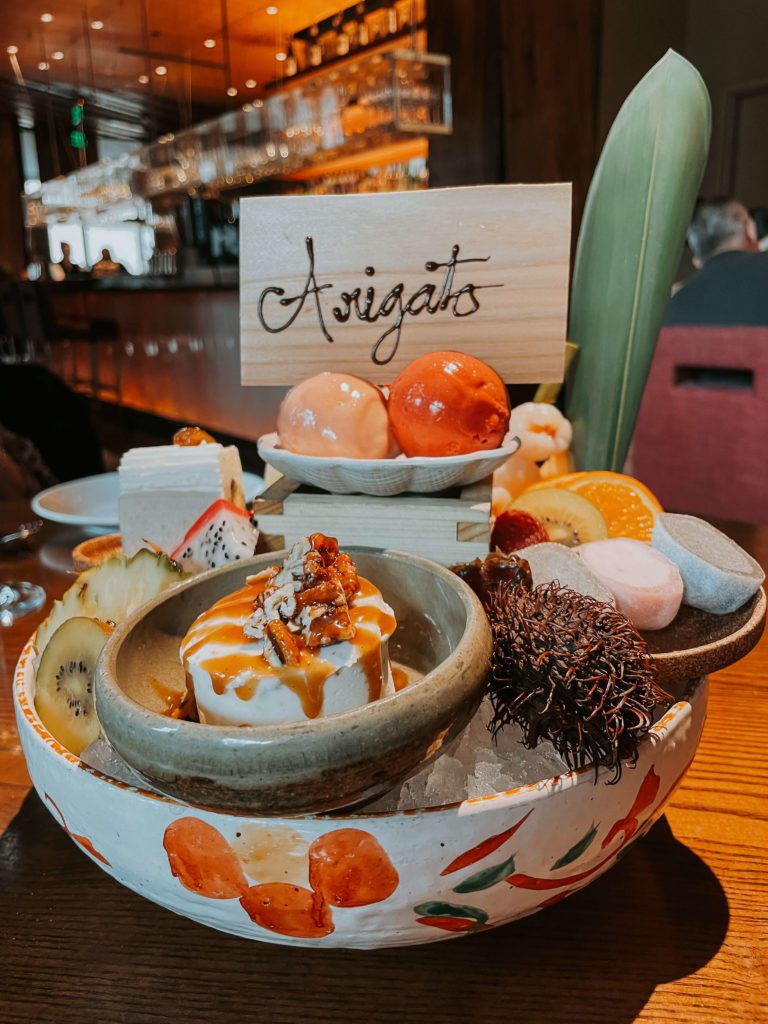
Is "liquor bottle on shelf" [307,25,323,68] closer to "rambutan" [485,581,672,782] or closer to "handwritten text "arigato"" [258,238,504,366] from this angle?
"handwritten text "arigato"" [258,238,504,366]

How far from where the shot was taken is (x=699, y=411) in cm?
281

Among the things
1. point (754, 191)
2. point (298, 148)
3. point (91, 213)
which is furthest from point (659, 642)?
point (91, 213)

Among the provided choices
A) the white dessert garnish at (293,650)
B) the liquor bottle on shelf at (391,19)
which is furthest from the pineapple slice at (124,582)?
the liquor bottle on shelf at (391,19)

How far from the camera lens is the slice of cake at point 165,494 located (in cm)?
79

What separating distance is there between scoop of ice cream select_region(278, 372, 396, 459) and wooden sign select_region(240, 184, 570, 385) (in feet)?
0.29

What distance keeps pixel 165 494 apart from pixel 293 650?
0.43m

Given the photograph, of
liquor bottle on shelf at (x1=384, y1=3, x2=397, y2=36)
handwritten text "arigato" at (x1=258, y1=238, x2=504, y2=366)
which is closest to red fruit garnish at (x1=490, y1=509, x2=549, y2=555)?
handwritten text "arigato" at (x1=258, y1=238, x2=504, y2=366)

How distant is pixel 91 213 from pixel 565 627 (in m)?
7.98

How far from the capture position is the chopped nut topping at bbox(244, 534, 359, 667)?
414 millimetres

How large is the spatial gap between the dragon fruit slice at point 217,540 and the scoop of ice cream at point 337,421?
0.09m

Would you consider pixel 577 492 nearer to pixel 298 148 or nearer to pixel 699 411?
pixel 699 411

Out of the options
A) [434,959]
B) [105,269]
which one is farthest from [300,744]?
[105,269]

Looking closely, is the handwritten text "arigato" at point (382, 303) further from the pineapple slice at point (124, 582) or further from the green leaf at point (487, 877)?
the green leaf at point (487, 877)

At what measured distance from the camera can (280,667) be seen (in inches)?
16.0
